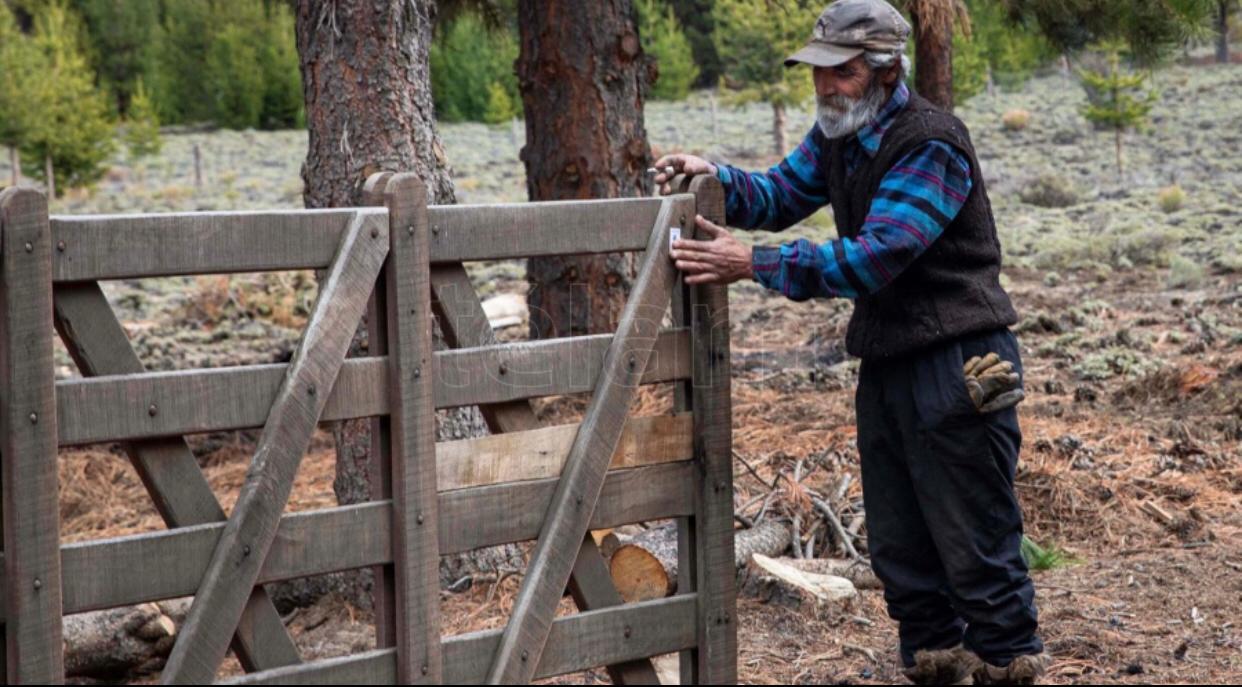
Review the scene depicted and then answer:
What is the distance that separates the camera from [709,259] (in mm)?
4047

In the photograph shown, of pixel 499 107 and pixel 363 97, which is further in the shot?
pixel 499 107

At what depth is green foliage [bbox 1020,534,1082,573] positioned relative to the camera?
6301mm

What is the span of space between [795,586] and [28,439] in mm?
3349

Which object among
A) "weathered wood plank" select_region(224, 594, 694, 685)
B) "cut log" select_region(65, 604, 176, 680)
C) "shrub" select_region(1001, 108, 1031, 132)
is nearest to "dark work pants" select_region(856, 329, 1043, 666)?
"weathered wood plank" select_region(224, 594, 694, 685)

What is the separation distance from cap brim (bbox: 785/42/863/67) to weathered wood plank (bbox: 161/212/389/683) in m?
1.47

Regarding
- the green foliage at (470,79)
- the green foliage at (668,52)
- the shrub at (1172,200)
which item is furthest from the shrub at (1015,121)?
the shrub at (1172,200)

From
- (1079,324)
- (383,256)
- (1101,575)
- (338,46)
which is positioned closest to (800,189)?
(383,256)

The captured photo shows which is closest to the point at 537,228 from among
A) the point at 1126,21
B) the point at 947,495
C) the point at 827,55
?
the point at 827,55

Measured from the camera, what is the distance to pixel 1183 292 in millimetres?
14898

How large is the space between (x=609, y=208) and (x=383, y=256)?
2.45ft

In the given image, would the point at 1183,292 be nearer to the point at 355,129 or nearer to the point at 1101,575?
the point at 1101,575

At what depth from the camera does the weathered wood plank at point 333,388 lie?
3174mm

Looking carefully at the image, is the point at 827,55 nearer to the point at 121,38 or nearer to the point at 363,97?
the point at 363,97

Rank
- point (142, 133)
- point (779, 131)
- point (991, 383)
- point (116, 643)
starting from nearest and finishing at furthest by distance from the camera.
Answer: point (991, 383) < point (116, 643) < point (779, 131) < point (142, 133)
